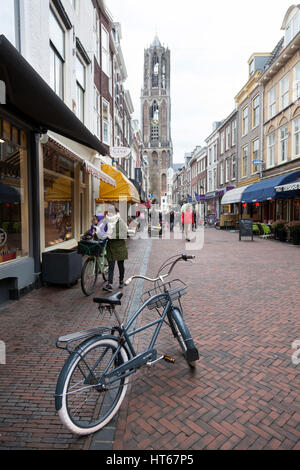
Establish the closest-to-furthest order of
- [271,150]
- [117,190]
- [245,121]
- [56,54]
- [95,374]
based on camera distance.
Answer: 1. [95,374]
2. [56,54]
3. [117,190]
4. [271,150]
5. [245,121]

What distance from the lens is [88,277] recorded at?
6016 millimetres

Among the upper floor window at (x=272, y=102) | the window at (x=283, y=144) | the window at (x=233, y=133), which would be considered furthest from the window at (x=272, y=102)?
the window at (x=233, y=133)

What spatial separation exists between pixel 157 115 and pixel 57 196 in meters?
88.6

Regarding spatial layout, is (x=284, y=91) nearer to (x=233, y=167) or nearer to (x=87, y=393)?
(x=233, y=167)

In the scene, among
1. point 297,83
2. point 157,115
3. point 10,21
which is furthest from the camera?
point 157,115

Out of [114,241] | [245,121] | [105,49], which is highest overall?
[105,49]

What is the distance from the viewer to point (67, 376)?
2.10 m

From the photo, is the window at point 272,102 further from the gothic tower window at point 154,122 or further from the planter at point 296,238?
the gothic tower window at point 154,122

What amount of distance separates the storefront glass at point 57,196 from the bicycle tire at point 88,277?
5.76 feet

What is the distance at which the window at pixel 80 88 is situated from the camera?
1081 centimetres

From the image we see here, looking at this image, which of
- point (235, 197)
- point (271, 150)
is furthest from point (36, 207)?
point (271, 150)

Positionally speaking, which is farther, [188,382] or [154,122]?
[154,122]

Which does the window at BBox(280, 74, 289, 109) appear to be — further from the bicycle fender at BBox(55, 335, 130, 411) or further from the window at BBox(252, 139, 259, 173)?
the bicycle fender at BBox(55, 335, 130, 411)

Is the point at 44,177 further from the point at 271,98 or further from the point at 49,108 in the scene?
the point at 271,98
